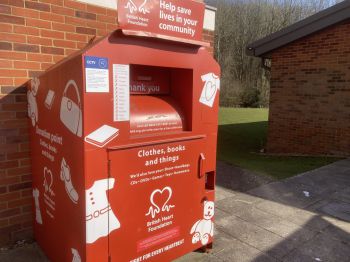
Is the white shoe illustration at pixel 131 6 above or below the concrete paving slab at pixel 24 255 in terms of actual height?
above

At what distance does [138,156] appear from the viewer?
242 cm

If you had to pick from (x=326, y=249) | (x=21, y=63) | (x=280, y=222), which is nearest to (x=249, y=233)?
(x=280, y=222)

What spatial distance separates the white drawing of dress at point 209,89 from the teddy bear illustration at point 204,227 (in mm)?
954

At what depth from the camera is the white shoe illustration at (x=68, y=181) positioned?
232cm

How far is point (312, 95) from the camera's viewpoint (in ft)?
27.7

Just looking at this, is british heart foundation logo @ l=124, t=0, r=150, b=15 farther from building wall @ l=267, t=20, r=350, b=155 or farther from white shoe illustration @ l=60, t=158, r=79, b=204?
building wall @ l=267, t=20, r=350, b=155

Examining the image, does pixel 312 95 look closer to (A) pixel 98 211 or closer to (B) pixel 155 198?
(B) pixel 155 198

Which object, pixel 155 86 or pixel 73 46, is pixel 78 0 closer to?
pixel 73 46

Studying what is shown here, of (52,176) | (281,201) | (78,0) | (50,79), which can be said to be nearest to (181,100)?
(50,79)

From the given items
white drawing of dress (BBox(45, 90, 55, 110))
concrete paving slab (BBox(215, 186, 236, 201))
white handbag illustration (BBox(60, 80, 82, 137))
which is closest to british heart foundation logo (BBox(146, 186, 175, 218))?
white handbag illustration (BBox(60, 80, 82, 137))

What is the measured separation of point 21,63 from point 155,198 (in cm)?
178

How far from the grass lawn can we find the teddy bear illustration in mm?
3248

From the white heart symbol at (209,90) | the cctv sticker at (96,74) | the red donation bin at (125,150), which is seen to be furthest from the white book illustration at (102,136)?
the white heart symbol at (209,90)

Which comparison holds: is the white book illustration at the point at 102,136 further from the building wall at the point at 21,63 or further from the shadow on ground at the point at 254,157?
the shadow on ground at the point at 254,157
